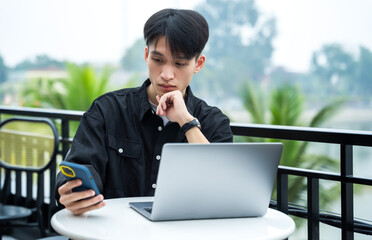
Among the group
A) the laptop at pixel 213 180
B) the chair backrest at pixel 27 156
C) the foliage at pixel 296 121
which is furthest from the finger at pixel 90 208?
the foliage at pixel 296 121

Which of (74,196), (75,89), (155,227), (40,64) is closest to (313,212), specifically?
(155,227)

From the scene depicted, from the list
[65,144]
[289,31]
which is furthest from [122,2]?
[65,144]

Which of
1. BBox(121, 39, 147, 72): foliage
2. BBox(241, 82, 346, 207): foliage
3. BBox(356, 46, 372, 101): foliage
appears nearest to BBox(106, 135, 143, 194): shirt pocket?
BBox(241, 82, 346, 207): foliage

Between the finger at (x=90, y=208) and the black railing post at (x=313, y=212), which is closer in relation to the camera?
the finger at (x=90, y=208)

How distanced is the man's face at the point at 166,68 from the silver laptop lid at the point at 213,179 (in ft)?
1.56

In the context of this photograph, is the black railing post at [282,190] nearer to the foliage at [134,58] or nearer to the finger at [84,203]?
the finger at [84,203]

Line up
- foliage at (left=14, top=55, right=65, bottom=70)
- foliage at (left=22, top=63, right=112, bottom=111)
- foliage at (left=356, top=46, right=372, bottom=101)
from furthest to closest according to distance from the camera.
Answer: foliage at (left=14, top=55, right=65, bottom=70) < foliage at (left=356, top=46, right=372, bottom=101) < foliage at (left=22, top=63, right=112, bottom=111)

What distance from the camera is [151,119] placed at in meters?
1.75

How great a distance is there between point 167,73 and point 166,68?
2cm

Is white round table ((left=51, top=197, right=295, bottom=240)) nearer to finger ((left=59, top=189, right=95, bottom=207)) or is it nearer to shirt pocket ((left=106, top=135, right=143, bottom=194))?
finger ((left=59, top=189, right=95, bottom=207))

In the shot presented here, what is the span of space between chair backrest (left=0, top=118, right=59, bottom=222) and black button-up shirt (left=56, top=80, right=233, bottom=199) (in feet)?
3.60

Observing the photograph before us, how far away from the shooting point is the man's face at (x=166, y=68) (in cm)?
160

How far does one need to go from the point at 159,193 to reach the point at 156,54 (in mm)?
563

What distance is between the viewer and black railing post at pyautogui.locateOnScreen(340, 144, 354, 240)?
1.79 meters
